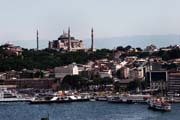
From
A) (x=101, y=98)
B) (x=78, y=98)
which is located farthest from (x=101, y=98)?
(x=78, y=98)

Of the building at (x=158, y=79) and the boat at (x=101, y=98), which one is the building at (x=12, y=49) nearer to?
the building at (x=158, y=79)

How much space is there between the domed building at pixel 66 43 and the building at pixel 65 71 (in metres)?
11.9

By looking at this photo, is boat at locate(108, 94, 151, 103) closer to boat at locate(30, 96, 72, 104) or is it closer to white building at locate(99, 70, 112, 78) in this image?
boat at locate(30, 96, 72, 104)

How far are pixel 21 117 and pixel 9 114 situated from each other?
2378mm

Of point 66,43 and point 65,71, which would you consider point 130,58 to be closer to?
point 65,71

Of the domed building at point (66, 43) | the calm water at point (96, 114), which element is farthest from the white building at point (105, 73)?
the calm water at point (96, 114)

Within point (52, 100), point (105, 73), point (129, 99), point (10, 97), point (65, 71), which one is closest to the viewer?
point (129, 99)

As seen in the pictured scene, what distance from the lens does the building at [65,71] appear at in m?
53.2

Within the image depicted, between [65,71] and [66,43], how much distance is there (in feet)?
49.4

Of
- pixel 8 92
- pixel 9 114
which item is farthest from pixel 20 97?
pixel 9 114

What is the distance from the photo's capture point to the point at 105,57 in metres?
62.6

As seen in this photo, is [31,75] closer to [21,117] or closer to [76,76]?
[76,76]

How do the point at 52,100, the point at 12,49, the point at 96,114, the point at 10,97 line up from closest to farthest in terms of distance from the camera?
1. the point at 96,114
2. the point at 52,100
3. the point at 10,97
4. the point at 12,49

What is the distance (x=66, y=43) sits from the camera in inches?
2707
